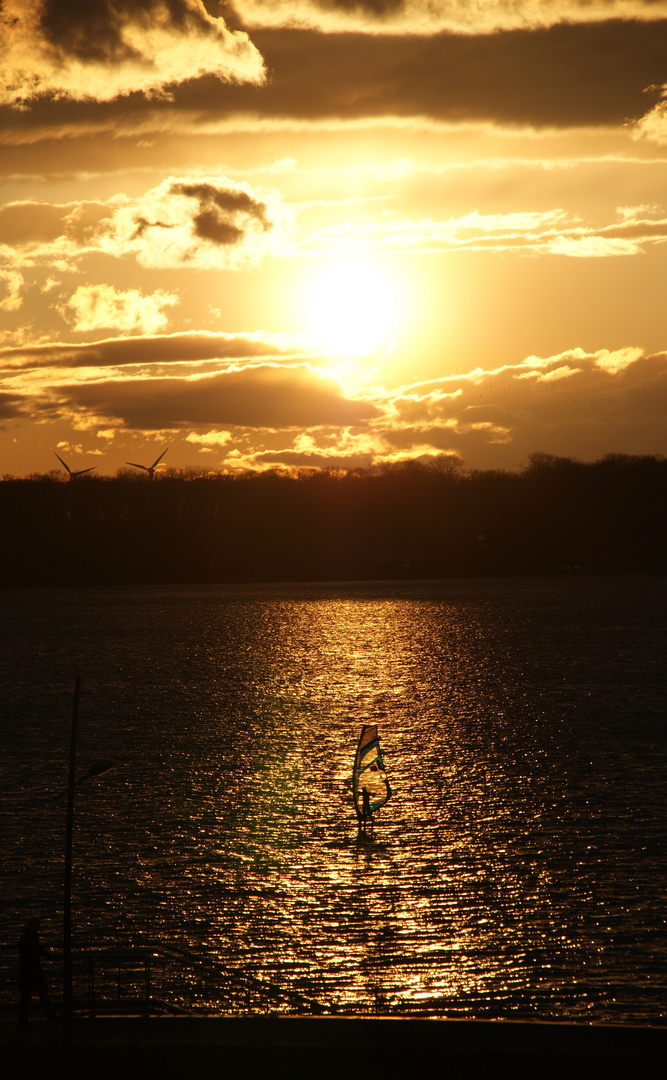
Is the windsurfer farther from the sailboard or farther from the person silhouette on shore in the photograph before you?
the person silhouette on shore

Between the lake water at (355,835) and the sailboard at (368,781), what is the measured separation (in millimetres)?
844

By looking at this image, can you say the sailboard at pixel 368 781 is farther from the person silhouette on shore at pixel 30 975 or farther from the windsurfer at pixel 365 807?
the person silhouette on shore at pixel 30 975

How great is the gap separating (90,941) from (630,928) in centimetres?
1960

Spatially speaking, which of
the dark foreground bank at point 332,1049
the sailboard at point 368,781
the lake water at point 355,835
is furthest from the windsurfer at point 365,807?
the dark foreground bank at point 332,1049

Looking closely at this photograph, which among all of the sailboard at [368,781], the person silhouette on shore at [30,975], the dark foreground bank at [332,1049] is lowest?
the dark foreground bank at [332,1049]

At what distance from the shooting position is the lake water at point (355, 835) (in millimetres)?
33938

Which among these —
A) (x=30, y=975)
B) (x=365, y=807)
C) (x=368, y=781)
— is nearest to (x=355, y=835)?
(x=365, y=807)

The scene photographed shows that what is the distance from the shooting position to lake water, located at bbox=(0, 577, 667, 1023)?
3394 cm

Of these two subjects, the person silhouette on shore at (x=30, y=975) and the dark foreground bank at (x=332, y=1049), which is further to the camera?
the person silhouette on shore at (x=30, y=975)

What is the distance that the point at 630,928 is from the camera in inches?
1446

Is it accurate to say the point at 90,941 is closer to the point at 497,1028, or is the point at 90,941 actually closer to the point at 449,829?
the point at 497,1028

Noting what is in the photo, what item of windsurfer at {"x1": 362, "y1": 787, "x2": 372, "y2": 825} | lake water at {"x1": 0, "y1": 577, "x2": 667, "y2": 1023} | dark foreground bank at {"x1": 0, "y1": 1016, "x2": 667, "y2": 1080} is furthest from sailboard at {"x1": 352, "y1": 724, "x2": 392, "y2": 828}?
dark foreground bank at {"x1": 0, "y1": 1016, "x2": 667, "y2": 1080}

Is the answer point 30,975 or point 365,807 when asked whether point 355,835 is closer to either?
point 365,807

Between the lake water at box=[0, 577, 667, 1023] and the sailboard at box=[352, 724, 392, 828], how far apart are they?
0.84 metres
